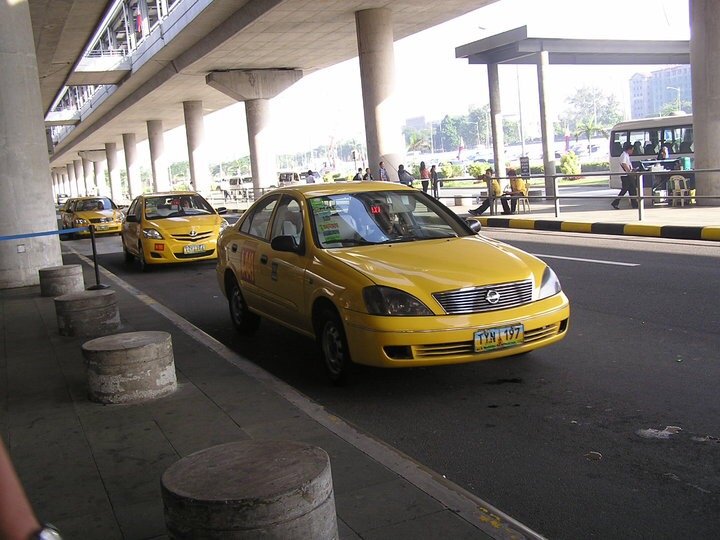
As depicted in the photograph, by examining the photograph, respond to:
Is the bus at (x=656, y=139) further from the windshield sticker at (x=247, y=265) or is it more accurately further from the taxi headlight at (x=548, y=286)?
the taxi headlight at (x=548, y=286)

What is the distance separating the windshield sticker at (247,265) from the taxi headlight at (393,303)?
2.35 metres

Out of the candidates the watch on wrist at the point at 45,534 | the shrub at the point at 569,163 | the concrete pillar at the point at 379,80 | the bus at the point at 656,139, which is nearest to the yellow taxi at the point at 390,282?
the watch on wrist at the point at 45,534

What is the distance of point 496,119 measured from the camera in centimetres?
3862

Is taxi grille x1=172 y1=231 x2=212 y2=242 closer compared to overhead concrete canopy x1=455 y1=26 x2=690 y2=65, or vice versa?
taxi grille x1=172 y1=231 x2=212 y2=242

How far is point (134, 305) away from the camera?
405 inches

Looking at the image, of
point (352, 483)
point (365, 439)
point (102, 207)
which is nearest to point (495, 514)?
point (352, 483)

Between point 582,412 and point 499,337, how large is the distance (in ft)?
2.48

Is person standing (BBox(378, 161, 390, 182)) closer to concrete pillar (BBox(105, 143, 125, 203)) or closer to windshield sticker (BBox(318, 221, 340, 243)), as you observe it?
windshield sticker (BBox(318, 221, 340, 243))

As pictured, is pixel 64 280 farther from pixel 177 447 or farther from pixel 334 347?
pixel 177 447

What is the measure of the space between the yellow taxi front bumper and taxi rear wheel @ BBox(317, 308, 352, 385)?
23 centimetres

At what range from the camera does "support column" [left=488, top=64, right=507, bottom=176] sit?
38000 millimetres

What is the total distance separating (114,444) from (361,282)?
6.58 feet

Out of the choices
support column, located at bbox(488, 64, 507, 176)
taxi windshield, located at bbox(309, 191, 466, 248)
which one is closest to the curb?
taxi windshield, located at bbox(309, 191, 466, 248)

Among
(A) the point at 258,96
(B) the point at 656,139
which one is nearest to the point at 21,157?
(B) the point at 656,139
